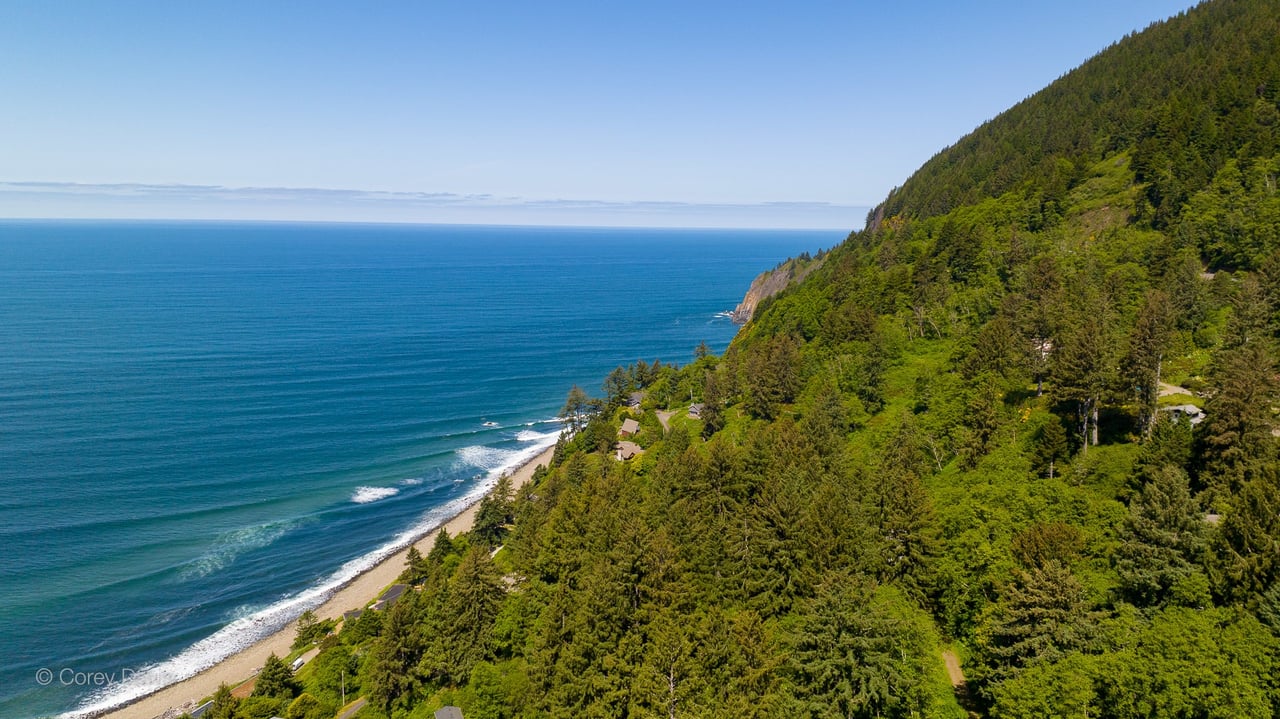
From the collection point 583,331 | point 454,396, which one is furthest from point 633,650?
point 583,331

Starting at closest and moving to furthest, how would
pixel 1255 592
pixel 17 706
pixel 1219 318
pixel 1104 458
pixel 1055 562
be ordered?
pixel 1255 592 → pixel 1055 562 → pixel 1104 458 → pixel 17 706 → pixel 1219 318

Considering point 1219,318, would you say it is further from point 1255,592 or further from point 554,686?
point 554,686

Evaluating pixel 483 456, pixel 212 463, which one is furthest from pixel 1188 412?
pixel 212 463

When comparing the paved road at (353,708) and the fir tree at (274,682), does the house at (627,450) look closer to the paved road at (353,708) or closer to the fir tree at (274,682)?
the paved road at (353,708)

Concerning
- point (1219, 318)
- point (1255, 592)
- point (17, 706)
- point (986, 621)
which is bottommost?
point (17, 706)

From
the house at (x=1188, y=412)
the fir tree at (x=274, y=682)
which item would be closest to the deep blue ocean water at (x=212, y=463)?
the fir tree at (x=274, y=682)

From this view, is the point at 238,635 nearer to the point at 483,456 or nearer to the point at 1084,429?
the point at 483,456
